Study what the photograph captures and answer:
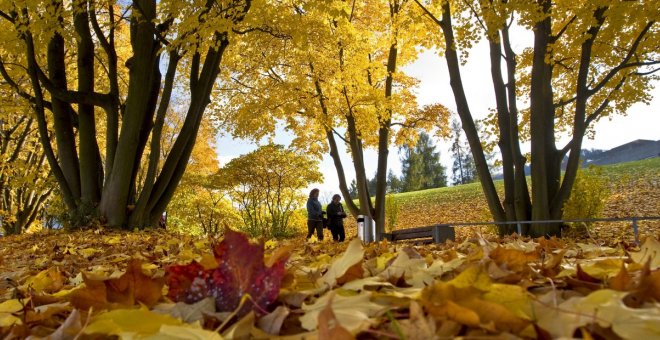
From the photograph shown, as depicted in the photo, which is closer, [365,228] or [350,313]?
[350,313]

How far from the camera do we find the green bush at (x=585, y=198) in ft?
26.8

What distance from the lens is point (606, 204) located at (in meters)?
15.9

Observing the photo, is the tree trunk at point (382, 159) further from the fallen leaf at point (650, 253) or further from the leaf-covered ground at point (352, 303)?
the leaf-covered ground at point (352, 303)

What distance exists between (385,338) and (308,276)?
55 centimetres

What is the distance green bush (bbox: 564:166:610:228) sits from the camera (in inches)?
321

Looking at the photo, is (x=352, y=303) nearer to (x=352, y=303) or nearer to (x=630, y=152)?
(x=352, y=303)

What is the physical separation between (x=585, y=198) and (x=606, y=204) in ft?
29.3

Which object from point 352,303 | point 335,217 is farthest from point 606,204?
point 352,303

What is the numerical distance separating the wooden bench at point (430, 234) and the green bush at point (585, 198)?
2.44m

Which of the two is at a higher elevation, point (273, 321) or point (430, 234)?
point (273, 321)

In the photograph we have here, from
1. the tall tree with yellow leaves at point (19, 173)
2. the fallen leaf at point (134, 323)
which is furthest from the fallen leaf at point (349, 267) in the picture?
the tall tree with yellow leaves at point (19, 173)

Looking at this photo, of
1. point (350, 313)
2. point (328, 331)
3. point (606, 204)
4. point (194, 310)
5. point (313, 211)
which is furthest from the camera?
point (606, 204)

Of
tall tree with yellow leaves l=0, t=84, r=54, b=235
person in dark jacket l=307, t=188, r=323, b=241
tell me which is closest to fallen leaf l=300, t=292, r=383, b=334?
person in dark jacket l=307, t=188, r=323, b=241

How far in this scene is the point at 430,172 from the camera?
54.6 metres
